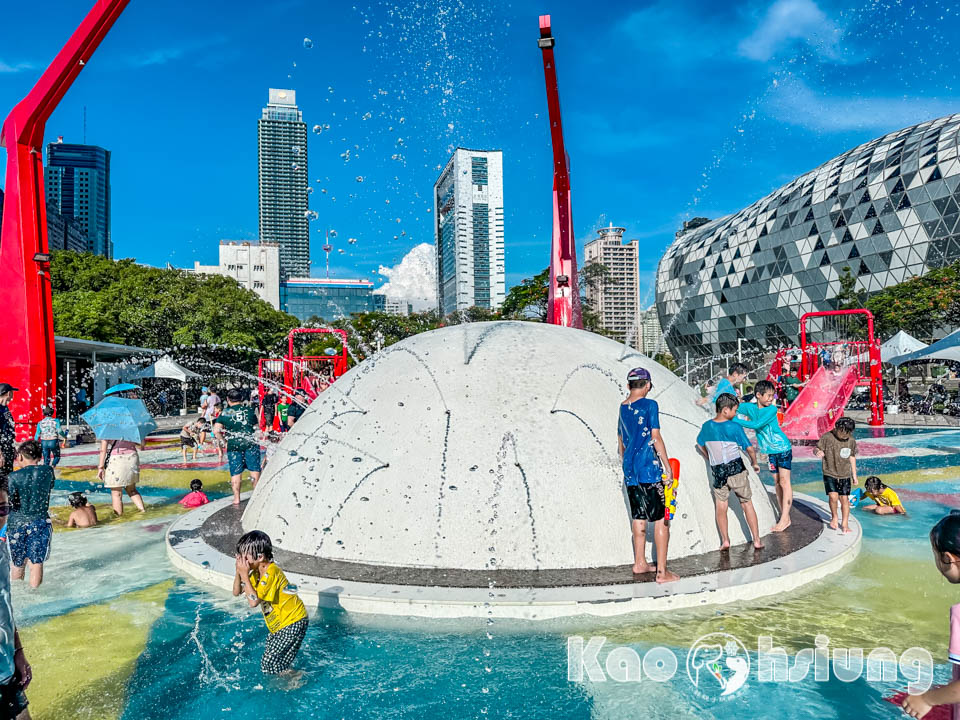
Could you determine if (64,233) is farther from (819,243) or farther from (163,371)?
(819,243)

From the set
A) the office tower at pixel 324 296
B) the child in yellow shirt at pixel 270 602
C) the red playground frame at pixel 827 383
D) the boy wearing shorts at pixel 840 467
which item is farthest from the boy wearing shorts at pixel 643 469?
the office tower at pixel 324 296

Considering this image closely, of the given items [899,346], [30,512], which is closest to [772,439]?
[30,512]

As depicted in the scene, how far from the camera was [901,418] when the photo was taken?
80.9ft

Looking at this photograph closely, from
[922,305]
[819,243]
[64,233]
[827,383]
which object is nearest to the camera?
[827,383]

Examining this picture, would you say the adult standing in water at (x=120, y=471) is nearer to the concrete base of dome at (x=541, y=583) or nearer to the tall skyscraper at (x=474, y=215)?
the concrete base of dome at (x=541, y=583)

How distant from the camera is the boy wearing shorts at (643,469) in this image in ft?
18.4

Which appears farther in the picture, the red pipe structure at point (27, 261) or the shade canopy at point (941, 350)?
the shade canopy at point (941, 350)

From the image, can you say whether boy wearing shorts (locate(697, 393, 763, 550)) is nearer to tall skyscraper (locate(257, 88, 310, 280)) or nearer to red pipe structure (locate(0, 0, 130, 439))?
red pipe structure (locate(0, 0, 130, 439))

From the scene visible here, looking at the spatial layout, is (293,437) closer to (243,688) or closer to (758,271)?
(243,688)

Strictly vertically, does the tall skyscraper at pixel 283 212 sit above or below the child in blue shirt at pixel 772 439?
above

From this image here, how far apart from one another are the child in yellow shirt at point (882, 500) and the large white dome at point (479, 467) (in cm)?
290

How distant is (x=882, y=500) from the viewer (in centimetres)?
944

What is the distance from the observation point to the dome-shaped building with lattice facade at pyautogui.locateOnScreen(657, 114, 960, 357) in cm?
5166

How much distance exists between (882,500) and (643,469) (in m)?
5.99
